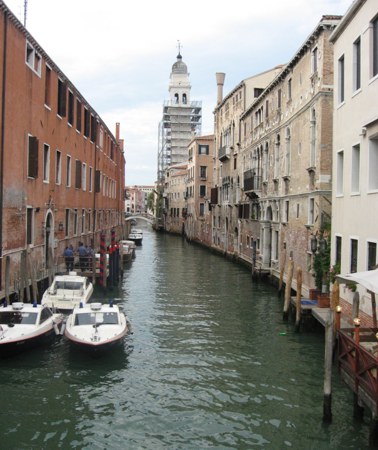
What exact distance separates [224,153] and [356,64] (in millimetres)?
24958

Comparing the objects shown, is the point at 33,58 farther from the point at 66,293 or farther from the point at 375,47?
the point at 375,47

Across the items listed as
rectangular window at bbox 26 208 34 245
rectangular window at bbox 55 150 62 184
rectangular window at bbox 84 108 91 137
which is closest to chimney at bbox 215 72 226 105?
rectangular window at bbox 84 108 91 137

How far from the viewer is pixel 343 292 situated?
41.5 feet

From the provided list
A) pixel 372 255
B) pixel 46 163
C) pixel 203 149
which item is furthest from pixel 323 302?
pixel 203 149

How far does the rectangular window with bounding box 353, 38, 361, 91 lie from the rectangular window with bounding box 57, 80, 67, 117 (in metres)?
11.6

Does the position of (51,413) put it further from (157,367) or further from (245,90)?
(245,90)

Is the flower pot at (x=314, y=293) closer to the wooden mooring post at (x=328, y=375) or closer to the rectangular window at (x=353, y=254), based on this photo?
the rectangular window at (x=353, y=254)

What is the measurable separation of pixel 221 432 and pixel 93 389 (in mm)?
2731

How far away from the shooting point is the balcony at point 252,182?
25.6m

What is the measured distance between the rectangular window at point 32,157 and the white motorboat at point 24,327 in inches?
227

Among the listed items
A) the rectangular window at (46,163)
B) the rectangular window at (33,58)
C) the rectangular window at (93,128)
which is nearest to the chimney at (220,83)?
the rectangular window at (93,128)

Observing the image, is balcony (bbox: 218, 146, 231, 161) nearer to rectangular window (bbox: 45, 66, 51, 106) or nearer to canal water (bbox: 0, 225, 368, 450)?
rectangular window (bbox: 45, 66, 51, 106)

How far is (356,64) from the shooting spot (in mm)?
11961

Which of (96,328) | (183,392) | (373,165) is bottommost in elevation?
(183,392)
